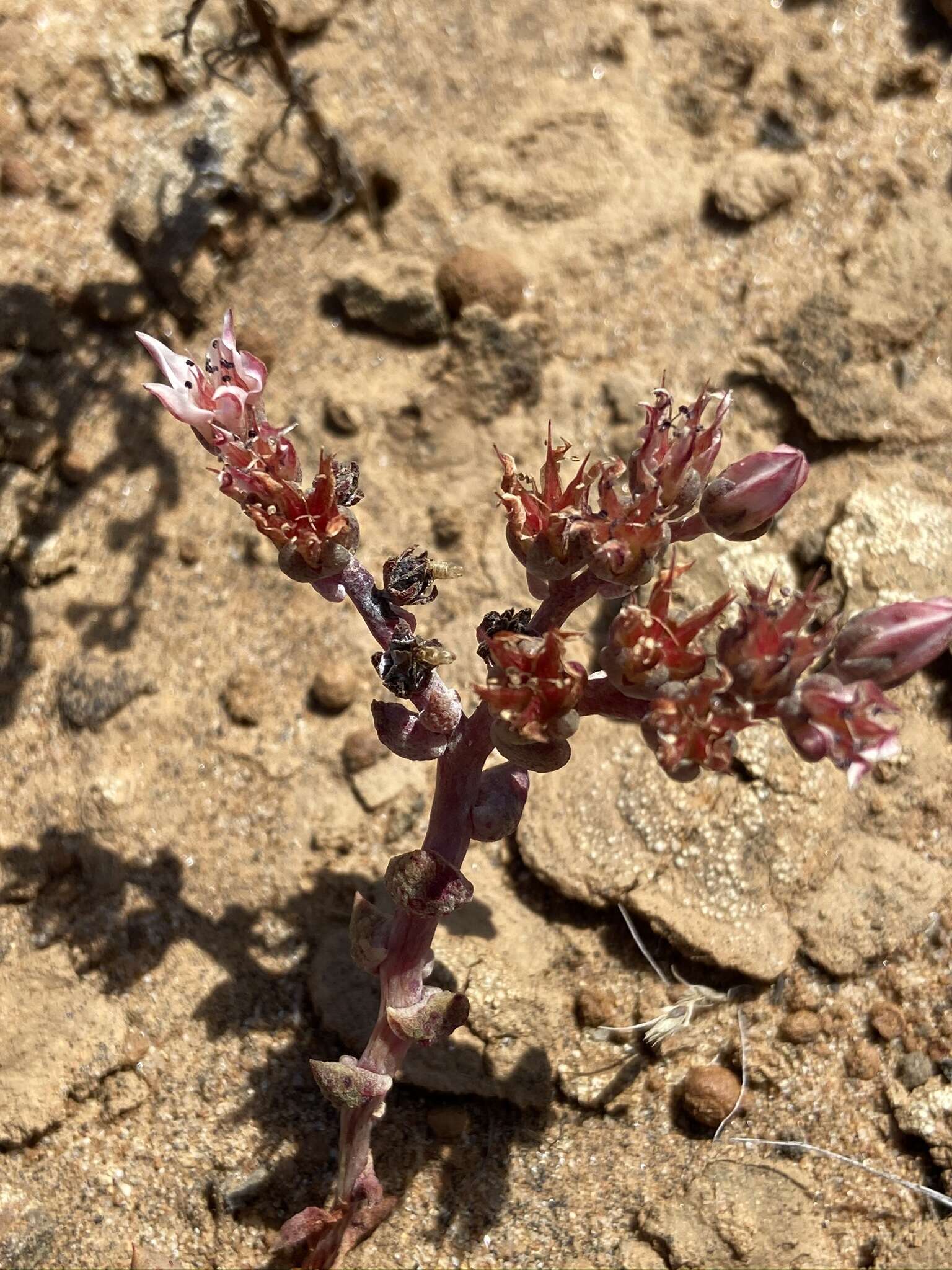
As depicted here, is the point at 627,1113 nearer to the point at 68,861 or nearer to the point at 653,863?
the point at 653,863

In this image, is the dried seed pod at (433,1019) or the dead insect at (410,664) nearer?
the dead insect at (410,664)

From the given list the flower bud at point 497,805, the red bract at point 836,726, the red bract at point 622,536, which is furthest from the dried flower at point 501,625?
the red bract at point 836,726

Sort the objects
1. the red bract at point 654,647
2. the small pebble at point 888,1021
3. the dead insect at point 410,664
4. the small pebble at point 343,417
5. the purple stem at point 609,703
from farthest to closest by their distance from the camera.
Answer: the small pebble at point 343,417 < the small pebble at point 888,1021 < the dead insect at point 410,664 < the purple stem at point 609,703 < the red bract at point 654,647

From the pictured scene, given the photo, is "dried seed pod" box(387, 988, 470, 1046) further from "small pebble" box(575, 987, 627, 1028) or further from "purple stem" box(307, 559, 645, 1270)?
"small pebble" box(575, 987, 627, 1028)

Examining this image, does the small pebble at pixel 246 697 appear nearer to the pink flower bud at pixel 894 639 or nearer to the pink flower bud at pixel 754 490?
the pink flower bud at pixel 754 490

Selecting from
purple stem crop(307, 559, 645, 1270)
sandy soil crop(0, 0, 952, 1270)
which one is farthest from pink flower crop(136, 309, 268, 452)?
sandy soil crop(0, 0, 952, 1270)

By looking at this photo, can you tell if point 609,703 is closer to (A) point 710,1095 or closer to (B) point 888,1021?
(A) point 710,1095
